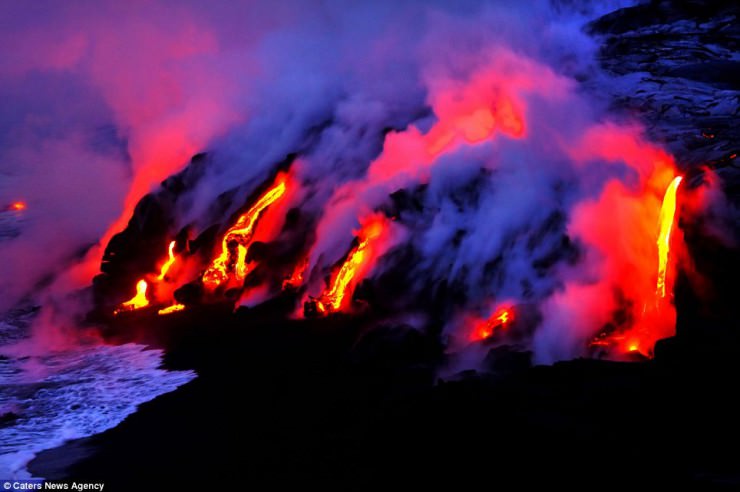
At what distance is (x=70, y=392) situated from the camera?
425 inches

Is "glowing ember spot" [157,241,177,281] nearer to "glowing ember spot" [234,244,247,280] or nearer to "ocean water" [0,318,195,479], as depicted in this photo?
"glowing ember spot" [234,244,247,280]

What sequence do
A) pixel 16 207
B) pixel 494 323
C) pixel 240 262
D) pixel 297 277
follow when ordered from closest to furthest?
pixel 494 323 < pixel 297 277 < pixel 240 262 < pixel 16 207

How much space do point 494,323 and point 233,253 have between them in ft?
27.4

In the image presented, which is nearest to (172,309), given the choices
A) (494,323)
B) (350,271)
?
(350,271)

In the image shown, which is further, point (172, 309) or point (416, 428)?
point (172, 309)

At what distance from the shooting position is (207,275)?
51.0ft

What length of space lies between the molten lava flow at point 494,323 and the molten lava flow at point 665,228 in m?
2.23

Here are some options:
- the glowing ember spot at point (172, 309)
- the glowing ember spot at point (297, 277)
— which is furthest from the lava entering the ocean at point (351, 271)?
the glowing ember spot at point (172, 309)

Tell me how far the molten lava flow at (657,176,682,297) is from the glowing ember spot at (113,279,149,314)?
13.0 metres

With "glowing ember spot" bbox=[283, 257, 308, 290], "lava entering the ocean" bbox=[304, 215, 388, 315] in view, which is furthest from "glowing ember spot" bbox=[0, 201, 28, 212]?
"lava entering the ocean" bbox=[304, 215, 388, 315]

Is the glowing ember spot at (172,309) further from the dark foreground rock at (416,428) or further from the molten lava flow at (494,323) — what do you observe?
the molten lava flow at (494,323)

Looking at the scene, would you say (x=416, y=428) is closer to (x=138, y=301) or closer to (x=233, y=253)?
(x=233, y=253)

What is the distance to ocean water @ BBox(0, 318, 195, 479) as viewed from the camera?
Result: 8.55m

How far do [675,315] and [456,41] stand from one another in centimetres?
1267
